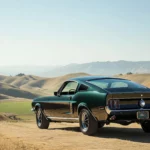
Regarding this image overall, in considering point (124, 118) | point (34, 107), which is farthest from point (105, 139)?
point (34, 107)

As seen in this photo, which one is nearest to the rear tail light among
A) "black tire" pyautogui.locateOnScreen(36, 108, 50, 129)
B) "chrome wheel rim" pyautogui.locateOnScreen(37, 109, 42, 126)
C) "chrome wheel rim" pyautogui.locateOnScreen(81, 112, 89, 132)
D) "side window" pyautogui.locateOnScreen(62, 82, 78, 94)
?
"chrome wheel rim" pyautogui.locateOnScreen(81, 112, 89, 132)

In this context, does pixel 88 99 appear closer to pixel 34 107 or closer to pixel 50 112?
pixel 50 112

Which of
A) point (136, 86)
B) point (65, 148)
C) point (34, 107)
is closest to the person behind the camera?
point (65, 148)

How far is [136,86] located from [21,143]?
345 cm

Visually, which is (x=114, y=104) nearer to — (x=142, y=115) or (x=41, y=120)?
(x=142, y=115)

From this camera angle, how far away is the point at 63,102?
39.5ft

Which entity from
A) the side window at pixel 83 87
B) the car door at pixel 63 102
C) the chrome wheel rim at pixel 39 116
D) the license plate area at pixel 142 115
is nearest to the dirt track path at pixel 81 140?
the license plate area at pixel 142 115

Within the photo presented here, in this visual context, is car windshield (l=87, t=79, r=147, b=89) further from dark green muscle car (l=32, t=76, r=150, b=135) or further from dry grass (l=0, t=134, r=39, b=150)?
dry grass (l=0, t=134, r=39, b=150)

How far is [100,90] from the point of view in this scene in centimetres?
1051

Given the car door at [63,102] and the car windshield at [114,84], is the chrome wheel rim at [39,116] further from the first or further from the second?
the car windshield at [114,84]

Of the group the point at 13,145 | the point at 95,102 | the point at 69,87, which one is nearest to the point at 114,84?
the point at 95,102

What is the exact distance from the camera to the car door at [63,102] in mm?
11768

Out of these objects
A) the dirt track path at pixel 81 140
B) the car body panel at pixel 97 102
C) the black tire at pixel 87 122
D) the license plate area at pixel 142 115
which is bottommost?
the dirt track path at pixel 81 140

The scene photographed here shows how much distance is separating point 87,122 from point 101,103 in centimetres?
92
